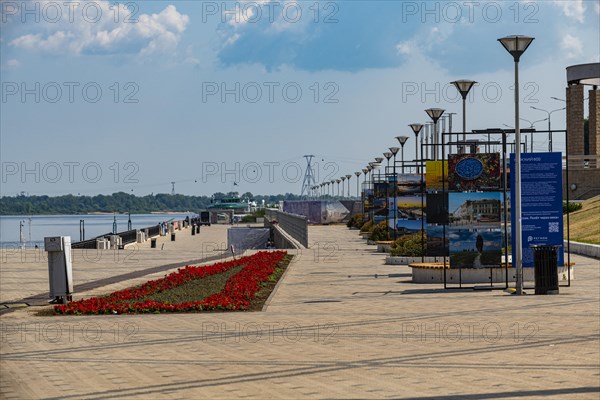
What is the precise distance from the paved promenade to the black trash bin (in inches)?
16.6

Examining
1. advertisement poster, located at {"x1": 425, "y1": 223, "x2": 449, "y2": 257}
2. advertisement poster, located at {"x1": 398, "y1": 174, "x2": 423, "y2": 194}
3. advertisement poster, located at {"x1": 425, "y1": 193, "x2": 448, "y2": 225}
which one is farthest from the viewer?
advertisement poster, located at {"x1": 398, "y1": 174, "x2": 423, "y2": 194}

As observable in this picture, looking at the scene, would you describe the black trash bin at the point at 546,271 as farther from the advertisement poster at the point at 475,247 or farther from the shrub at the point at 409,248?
the shrub at the point at 409,248

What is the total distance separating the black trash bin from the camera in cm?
2169

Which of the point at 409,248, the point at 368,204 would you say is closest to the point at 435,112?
the point at 409,248

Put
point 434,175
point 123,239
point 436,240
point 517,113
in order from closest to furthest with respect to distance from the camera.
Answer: point 517,113 → point 436,240 → point 434,175 → point 123,239

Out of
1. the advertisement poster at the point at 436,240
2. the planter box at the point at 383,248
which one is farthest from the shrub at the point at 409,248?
the advertisement poster at the point at 436,240

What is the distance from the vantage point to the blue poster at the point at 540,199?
2334cm

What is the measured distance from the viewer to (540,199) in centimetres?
2345

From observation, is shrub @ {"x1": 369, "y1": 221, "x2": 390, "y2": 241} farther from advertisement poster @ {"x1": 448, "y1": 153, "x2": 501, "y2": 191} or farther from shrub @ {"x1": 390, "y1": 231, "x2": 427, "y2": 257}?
advertisement poster @ {"x1": 448, "y1": 153, "x2": 501, "y2": 191}

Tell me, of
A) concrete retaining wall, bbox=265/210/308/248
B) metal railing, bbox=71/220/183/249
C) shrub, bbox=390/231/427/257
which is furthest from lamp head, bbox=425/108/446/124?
metal railing, bbox=71/220/183/249

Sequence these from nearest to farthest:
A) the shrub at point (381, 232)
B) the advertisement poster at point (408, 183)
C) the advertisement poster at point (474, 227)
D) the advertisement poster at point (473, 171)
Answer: the advertisement poster at point (473, 171)
the advertisement poster at point (474, 227)
the advertisement poster at point (408, 183)
the shrub at point (381, 232)

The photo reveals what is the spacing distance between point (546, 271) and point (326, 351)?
32.7ft

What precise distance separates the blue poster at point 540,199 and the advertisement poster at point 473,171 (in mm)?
970

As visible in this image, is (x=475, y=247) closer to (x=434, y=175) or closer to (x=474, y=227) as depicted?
(x=474, y=227)
